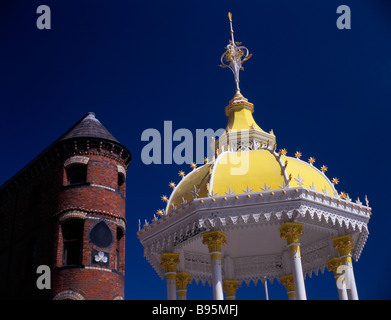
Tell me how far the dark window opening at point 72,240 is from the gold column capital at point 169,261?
438 centimetres

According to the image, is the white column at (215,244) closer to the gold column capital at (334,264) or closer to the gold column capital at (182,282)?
the gold column capital at (182,282)

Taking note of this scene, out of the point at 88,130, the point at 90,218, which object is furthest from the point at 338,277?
the point at 88,130

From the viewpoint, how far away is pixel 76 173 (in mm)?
31141

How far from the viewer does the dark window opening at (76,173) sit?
1212 inches

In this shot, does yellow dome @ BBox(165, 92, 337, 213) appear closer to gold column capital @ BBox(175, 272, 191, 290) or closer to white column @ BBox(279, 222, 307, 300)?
white column @ BBox(279, 222, 307, 300)

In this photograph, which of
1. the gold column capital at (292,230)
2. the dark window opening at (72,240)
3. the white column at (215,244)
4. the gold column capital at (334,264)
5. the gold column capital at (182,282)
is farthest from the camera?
the gold column capital at (182,282)

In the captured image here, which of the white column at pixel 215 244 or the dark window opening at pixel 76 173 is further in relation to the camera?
the dark window opening at pixel 76 173

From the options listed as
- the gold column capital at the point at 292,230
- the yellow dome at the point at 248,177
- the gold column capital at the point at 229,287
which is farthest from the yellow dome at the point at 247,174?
the gold column capital at the point at 229,287
